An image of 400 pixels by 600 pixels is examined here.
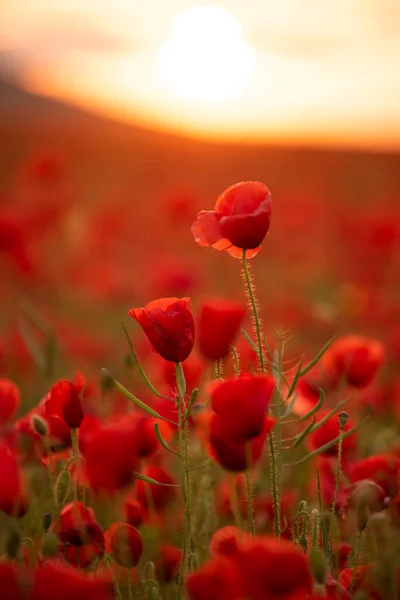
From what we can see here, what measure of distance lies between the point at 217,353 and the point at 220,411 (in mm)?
298

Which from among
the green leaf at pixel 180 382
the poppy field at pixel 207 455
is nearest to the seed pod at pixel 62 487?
the poppy field at pixel 207 455

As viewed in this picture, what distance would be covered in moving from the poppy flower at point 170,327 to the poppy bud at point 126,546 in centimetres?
29

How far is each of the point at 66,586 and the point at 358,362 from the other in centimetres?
112

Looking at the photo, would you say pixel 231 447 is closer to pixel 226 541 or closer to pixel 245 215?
pixel 226 541

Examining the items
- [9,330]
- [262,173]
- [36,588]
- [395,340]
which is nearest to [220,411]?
[36,588]

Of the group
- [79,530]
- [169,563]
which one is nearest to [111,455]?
[79,530]

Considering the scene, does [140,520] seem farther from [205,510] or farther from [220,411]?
[220,411]

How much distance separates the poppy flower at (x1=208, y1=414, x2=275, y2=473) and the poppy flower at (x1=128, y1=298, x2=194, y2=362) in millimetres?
143

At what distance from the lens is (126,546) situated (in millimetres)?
1268

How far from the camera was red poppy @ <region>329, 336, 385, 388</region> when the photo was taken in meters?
1.86

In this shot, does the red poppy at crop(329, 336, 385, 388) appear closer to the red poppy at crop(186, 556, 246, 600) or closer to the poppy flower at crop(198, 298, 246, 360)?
the poppy flower at crop(198, 298, 246, 360)

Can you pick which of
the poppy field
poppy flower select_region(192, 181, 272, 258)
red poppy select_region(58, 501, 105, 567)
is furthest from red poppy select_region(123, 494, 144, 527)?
poppy flower select_region(192, 181, 272, 258)

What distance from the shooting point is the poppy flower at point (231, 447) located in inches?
43.8

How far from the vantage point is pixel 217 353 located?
1383mm
